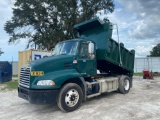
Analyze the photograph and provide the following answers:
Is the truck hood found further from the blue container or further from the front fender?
the blue container

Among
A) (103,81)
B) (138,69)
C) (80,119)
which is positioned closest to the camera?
(80,119)

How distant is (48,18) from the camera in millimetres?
25094

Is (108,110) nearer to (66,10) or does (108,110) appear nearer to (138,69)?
(66,10)

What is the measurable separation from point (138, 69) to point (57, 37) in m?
15.1

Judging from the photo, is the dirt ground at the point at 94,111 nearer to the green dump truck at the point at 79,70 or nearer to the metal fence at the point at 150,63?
the green dump truck at the point at 79,70

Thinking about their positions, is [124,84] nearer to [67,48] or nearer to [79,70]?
[79,70]

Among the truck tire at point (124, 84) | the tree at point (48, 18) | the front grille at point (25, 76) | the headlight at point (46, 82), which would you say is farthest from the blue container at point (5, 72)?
the headlight at point (46, 82)

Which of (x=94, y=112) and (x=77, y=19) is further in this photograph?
(x=77, y=19)

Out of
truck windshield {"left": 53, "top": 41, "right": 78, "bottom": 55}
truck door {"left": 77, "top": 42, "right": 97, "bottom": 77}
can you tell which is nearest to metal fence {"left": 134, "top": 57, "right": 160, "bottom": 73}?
truck door {"left": 77, "top": 42, "right": 97, "bottom": 77}

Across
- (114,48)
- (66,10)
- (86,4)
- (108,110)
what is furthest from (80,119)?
(86,4)

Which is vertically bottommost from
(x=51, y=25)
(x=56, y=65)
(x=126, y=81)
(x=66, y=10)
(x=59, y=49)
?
(x=126, y=81)

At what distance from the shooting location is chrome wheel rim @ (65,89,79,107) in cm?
665

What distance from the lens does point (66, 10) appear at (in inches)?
942

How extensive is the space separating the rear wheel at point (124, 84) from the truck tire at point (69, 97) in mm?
3415
